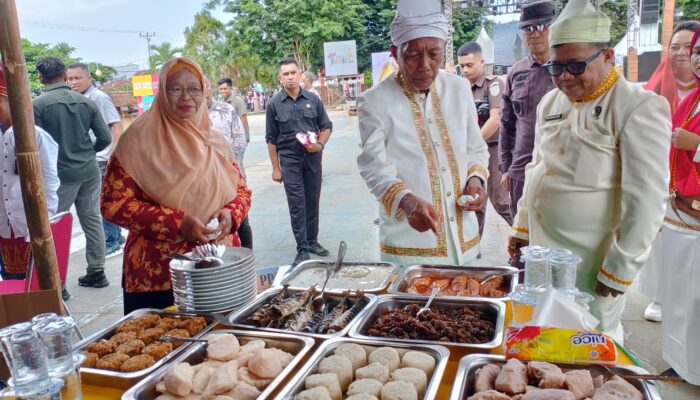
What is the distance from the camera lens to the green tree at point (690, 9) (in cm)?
1838

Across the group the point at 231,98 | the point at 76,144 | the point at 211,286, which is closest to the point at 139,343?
the point at 211,286

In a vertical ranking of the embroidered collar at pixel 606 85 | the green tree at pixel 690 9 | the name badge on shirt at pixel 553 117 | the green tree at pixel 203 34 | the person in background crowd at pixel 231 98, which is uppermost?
the green tree at pixel 203 34

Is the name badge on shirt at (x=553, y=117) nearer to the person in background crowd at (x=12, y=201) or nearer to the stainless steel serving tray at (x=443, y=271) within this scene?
the stainless steel serving tray at (x=443, y=271)

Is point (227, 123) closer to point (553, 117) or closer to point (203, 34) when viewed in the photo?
point (553, 117)

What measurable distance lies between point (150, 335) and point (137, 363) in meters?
0.17

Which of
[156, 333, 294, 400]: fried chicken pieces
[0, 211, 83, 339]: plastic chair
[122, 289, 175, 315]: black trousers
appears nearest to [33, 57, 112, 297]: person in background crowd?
[0, 211, 83, 339]: plastic chair

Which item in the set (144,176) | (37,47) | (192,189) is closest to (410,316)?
(192,189)

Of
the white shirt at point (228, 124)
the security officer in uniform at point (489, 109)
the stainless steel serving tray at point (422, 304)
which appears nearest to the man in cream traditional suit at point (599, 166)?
the stainless steel serving tray at point (422, 304)

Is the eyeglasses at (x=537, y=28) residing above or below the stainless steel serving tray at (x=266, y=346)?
above

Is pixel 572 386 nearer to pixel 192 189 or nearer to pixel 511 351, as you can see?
pixel 511 351

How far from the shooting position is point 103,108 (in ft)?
17.6

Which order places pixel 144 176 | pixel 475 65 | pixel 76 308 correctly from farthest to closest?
pixel 475 65 → pixel 76 308 → pixel 144 176

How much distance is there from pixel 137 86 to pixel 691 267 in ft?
72.8

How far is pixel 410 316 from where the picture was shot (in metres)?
1.57
